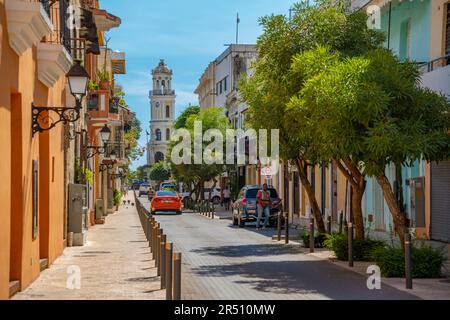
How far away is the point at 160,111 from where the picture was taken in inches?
5822

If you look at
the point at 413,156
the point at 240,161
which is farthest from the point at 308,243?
the point at 240,161

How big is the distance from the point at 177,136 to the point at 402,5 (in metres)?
38.5

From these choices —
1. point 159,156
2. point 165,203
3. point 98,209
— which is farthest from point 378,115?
point 159,156

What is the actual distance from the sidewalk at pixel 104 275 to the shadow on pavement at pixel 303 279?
154 cm

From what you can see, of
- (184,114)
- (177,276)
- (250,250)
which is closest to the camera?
(177,276)

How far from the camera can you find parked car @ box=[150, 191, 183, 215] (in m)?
48.2

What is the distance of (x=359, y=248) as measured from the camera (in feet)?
57.9

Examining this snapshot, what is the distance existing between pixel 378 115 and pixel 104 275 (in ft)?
19.2

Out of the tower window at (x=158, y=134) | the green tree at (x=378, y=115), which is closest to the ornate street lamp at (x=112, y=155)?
the green tree at (x=378, y=115)

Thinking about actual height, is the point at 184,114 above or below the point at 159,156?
above

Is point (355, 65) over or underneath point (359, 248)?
over

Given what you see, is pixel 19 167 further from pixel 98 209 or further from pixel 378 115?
pixel 98 209

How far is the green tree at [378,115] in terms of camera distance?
566 inches
